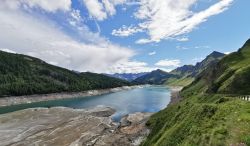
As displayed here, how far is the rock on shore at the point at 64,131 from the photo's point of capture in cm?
6914

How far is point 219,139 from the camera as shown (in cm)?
2139

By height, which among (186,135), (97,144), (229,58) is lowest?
(97,144)

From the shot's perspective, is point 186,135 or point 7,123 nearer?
point 186,135

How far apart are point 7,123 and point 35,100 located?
10178 cm

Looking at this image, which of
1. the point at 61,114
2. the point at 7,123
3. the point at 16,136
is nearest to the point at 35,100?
the point at 61,114

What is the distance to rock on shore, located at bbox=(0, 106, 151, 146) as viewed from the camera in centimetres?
6914

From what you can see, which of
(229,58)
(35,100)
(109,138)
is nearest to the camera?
(109,138)

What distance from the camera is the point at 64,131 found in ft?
273

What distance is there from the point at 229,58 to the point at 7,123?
106755 mm

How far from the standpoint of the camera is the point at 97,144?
217ft

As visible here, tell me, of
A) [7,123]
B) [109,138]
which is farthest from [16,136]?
[109,138]

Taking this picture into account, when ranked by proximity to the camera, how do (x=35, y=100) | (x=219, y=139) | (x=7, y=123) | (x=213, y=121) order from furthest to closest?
(x=35, y=100) < (x=7, y=123) < (x=213, y=121) < (x=219, y=139)

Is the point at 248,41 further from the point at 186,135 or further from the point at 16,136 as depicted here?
the point at 186,135

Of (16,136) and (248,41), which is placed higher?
(248,41)
